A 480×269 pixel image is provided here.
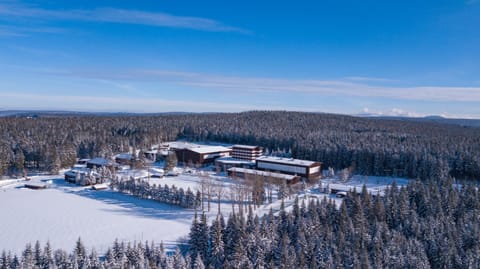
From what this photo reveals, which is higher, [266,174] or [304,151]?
[304,151]

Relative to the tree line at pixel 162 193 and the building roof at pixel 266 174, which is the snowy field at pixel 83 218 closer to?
the tree line at pixel 162 193

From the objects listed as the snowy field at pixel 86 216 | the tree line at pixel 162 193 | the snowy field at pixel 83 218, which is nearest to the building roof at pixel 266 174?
the snowy field at pixel 86 216

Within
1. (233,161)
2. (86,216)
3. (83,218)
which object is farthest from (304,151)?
(83,218)

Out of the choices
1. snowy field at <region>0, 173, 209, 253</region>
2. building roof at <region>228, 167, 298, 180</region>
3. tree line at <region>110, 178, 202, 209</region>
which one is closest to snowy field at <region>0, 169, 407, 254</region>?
snowy field at <region>0, 173, 209, 253</region>

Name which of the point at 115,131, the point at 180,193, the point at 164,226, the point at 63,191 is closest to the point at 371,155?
the point at 180,193

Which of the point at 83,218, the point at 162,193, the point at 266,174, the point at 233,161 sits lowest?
the point at 83,218

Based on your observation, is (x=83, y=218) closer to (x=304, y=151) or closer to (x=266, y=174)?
(x=266, y=174)

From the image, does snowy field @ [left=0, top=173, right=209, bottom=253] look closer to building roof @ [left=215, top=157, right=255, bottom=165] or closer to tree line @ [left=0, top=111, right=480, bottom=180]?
tree line @ [left=0, top=111, right=480, bottom=180]

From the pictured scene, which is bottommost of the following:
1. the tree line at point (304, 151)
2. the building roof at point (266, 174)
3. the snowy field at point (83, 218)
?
the snowy field at point (83, 218)

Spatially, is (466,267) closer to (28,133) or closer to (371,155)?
(371,155)
